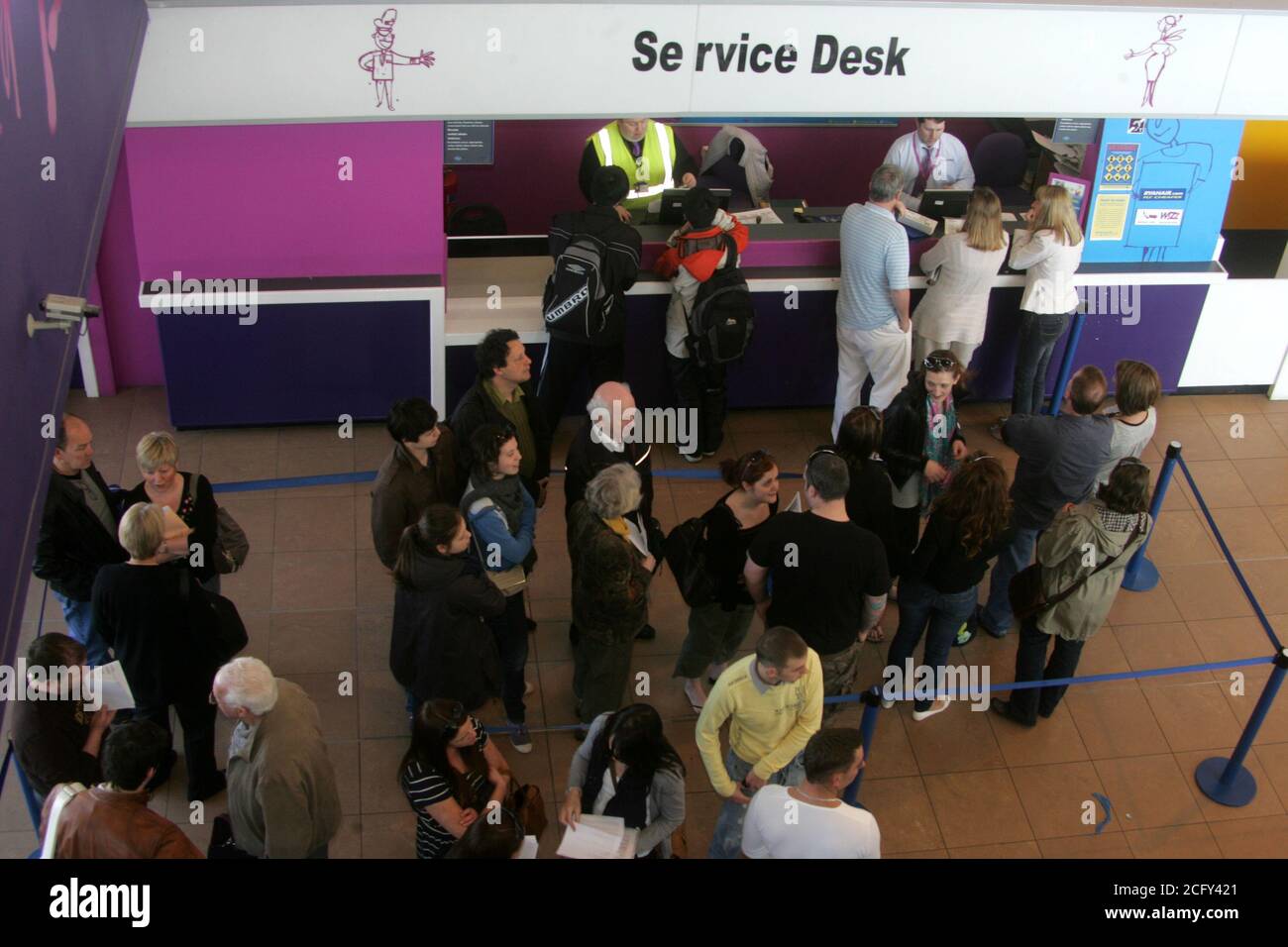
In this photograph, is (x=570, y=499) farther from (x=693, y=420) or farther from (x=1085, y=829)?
(x=1085, y=829)

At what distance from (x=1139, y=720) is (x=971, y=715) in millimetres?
741

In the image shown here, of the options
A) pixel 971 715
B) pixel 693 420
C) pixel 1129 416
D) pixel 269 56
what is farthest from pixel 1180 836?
pixel 269 56

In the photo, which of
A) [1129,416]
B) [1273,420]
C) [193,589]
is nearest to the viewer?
[193,589]

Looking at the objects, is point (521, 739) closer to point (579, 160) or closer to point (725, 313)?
point (725, 313)

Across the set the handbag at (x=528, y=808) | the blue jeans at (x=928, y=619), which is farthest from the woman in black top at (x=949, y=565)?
the handbag at (x=528, y=808)

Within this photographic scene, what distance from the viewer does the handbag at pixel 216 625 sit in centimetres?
436

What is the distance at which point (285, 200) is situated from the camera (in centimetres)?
620

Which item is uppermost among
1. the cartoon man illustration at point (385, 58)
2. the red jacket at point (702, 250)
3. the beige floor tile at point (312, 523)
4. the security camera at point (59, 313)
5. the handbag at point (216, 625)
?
the security camera at point (59, 313)

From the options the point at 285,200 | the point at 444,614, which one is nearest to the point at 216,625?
the point at 444,614

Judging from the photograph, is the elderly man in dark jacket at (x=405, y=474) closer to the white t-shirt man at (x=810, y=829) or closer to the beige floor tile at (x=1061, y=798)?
the white t-shirt man at (x=810, y=829)

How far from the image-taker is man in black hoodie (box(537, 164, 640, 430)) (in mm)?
6188

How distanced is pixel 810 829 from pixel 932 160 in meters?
5.17

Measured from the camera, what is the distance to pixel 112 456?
6688 mm

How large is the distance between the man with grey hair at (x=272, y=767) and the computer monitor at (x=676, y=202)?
3.84 m
